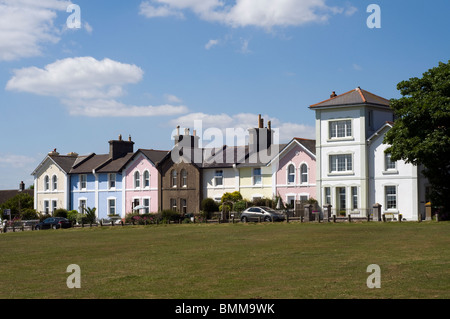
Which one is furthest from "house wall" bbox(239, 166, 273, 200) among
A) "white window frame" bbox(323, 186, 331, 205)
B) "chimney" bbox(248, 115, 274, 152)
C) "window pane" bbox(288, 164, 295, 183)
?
"white window frame" bbox(323, 186, 331, 205)

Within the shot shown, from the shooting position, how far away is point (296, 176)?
5950 centimetres

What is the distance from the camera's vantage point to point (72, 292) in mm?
17328

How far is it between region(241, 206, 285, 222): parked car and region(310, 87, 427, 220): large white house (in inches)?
238

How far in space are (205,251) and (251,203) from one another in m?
32.2

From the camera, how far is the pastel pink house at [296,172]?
5850 centimetres

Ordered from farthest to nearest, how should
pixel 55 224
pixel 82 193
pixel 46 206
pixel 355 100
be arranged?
pixel 46 206 → pixel 82 193 → pixel 55 224 → pixel 355 100

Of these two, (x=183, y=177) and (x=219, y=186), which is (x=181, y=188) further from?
(x=219, y=186)

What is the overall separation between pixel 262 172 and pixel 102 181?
2066cm

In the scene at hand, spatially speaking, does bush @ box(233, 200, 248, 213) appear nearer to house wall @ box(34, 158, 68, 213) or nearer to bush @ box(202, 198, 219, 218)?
bush @ box(202, 198, 219, 218)

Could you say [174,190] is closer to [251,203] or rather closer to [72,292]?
[251,203]

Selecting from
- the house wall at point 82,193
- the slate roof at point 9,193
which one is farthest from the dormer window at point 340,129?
the slate roof at point 9,193

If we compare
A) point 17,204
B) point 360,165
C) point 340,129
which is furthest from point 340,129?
point 17,204

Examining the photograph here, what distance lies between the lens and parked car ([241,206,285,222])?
50719 mm
